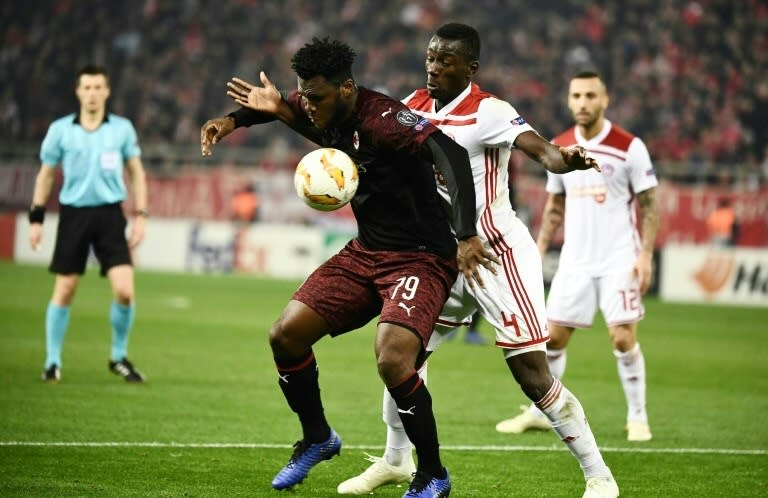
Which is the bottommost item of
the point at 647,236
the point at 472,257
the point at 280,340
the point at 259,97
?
the point at 280,340

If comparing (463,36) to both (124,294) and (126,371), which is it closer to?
(124,294)

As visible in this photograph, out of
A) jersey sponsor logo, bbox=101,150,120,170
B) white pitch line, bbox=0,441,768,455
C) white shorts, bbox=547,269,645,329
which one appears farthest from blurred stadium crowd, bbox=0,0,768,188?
white pitch line, bbox=0,441,768,455

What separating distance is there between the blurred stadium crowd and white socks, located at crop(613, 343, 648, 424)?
17195mm

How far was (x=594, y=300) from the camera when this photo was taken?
8727 millimetres

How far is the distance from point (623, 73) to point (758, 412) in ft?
63.6

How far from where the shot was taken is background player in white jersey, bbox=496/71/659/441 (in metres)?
8.56

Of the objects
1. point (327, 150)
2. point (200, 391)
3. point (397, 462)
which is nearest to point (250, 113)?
point (327, 150)

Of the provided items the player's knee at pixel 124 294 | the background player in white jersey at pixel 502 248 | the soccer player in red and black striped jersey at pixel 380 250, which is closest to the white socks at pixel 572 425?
the background player in white jersey at pixel 502 248

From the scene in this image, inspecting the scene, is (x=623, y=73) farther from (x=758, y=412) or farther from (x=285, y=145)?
(x=758, y=412)

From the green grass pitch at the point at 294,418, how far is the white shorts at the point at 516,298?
888 millimetres

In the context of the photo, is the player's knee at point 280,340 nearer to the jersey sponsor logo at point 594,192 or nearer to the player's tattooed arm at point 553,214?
the player's tattooed arm at point 553,214

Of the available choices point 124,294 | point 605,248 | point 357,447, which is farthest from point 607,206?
point 124,294

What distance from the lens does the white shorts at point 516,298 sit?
594cm

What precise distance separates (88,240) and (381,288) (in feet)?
16.5
